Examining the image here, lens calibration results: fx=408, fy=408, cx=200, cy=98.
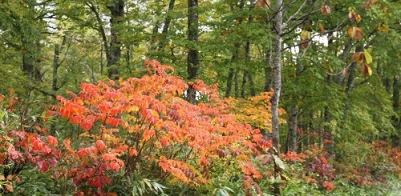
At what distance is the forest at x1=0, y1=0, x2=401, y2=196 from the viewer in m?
5.21

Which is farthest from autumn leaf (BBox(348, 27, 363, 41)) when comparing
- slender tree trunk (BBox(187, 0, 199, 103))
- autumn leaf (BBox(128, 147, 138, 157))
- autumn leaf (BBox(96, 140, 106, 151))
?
slender tree trunk (BBox(187, 0, 199, 103))

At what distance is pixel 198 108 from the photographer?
6734 mm

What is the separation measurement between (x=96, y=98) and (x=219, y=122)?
2.18m

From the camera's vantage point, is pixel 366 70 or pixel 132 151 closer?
pixel 366 70

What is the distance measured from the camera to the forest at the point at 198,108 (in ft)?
17.1

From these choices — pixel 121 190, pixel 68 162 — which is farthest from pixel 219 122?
pixel 68 162

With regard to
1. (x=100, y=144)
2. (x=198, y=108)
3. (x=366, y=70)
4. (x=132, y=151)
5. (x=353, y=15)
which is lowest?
(x=132, y=151)

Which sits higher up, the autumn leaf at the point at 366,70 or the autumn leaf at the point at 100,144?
the autumn leaf at the point at 366,70

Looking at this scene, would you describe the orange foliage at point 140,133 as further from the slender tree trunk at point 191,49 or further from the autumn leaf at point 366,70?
the slender tree trunk at point 191,49

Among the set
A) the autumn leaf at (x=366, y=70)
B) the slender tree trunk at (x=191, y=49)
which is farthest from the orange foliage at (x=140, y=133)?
the slender tree trunk at (x=191, y=49)

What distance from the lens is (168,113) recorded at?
5.62 m

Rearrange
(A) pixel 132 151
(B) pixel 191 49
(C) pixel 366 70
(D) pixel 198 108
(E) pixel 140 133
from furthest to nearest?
(B) pixel 191 49, (D) pixel 198 108, (E) pixel 140 133, (A) pixel 132 151, (C) pixel 366 70

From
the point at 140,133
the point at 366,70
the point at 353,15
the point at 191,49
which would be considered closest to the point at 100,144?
the point at 140,133

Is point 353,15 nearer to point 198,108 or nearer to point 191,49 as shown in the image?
point 198,108
